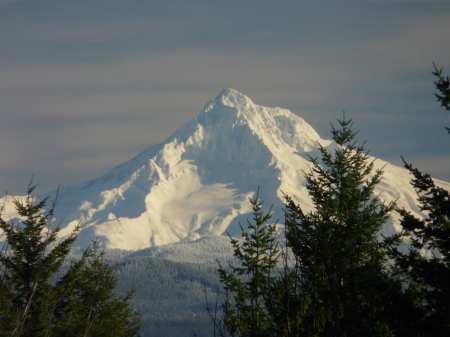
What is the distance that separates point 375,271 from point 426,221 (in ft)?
5.28

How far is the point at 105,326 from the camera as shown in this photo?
28.1 metres

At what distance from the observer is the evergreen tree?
33.1 ft

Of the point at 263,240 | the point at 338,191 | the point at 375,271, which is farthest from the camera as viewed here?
the point at 338,191

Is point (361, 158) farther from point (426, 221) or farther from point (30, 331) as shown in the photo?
point (30, 331)

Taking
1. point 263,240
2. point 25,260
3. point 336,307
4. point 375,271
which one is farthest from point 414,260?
point 25,260

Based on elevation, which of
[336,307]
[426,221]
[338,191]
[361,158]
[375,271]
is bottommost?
[336,307]

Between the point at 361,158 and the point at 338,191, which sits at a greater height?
the point at 361,158

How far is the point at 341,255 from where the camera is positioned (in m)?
11.3

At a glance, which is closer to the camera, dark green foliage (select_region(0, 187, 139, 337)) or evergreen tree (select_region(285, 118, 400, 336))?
evergreen tree (select_region(285, 118, 400, 336))

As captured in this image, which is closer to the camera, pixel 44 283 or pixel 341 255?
pixel 341 255

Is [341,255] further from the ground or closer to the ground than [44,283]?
closer to the ground

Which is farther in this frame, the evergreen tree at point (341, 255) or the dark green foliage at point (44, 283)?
the dark green foliage at point (44, 283)

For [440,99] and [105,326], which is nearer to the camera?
[440,99]

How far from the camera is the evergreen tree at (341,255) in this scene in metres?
10.1
